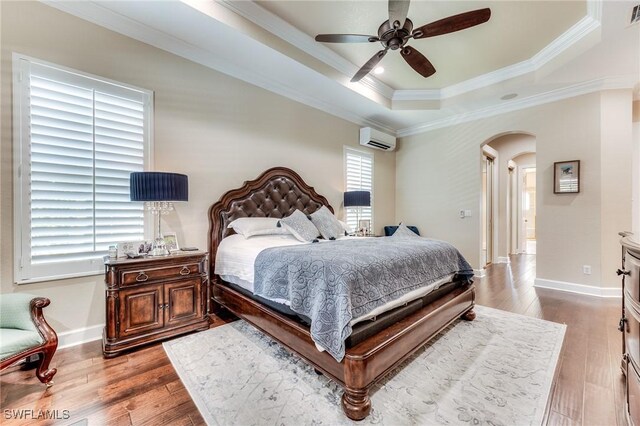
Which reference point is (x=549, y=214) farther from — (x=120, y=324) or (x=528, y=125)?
(x=120, y=324)

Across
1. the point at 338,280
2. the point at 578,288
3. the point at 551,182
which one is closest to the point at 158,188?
the point at 338,280

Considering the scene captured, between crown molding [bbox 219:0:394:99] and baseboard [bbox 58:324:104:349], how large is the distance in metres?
3.36

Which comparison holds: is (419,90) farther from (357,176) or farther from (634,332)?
(634,332)

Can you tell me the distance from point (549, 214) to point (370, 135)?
3262mm

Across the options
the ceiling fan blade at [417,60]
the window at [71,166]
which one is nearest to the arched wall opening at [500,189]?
the ceiling fan blade at [417,60]

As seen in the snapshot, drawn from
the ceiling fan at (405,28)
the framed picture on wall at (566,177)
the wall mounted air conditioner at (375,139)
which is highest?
the ceiling fan at (405,28)

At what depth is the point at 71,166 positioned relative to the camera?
233 cm

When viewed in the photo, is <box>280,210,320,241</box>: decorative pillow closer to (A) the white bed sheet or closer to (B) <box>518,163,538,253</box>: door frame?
(A) the white bed sheet

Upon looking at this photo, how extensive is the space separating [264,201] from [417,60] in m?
2.52

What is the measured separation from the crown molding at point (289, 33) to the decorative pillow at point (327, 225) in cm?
210

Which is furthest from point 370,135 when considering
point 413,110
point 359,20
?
point 359,20

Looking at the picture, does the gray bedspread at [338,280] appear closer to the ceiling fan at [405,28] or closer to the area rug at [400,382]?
the area rug at [400,382]

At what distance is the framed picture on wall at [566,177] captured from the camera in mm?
3949

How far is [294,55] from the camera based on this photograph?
10.6ft
